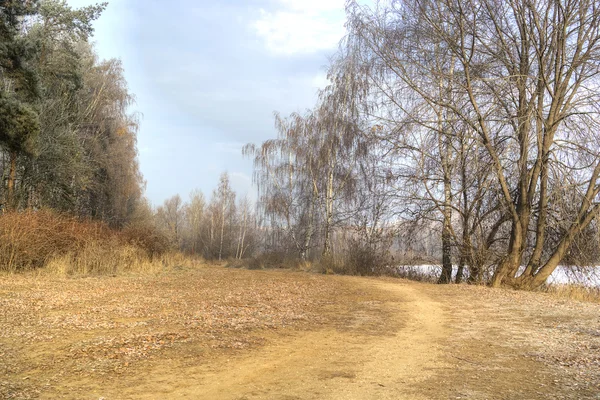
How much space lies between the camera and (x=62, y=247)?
1559 cm

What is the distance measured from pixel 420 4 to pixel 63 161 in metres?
17.7

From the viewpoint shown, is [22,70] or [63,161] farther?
[63,161]

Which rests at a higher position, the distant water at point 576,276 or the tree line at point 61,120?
the tree line at point 61,120

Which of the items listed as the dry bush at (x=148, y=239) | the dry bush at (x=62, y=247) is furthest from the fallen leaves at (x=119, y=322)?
the dry bush at (x=148, y=239)

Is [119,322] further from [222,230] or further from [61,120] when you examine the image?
[222,230]

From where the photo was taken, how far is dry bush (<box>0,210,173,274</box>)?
13484mm

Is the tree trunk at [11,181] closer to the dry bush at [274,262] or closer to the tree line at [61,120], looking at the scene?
the tree line at [61,120]

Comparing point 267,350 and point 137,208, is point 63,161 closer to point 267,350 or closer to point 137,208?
point 137,208

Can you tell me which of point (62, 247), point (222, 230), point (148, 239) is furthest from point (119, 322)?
point (222, 230)

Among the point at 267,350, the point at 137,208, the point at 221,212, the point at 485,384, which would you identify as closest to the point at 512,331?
the point at 485,384

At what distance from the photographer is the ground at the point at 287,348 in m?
4.08

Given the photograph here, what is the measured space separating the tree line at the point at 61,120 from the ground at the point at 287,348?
9626mm

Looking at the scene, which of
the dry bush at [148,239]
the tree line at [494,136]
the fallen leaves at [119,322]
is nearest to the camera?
the fallen leaves at [119,322]

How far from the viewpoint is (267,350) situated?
5.53 metres
